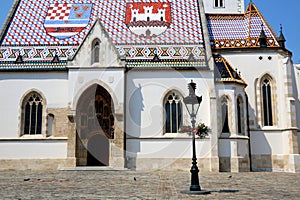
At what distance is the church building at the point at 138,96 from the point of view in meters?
26.5

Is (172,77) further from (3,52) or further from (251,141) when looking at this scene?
(3,52)

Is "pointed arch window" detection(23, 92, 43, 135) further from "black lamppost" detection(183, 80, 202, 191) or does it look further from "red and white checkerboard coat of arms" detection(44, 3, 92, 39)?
"black lamppost" detection(183, 80, 202, 191)

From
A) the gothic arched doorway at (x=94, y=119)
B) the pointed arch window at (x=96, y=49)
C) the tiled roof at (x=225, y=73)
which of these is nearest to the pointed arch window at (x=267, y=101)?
the tiled roof at (x=225, y=73)

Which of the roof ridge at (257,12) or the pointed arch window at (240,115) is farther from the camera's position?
the roof ridge at (257,12)

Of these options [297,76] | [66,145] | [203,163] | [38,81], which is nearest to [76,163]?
[66,145]

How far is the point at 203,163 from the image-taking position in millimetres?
26234

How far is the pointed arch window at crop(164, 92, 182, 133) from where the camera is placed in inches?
1070

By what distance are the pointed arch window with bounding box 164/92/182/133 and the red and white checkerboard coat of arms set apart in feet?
30.7

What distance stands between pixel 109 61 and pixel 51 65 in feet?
14.5

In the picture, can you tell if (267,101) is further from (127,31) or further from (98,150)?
(98,150)

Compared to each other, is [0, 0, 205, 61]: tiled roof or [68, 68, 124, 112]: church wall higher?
[0, 0, 205, 61]: tiled roof

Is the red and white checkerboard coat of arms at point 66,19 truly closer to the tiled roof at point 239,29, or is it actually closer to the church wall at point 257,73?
the tiled roof at point 239,29

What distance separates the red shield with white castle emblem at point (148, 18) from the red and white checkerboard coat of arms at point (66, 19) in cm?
357

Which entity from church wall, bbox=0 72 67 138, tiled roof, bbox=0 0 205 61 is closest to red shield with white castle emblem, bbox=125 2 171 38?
tiled roof, bbox=0 0 205 61
